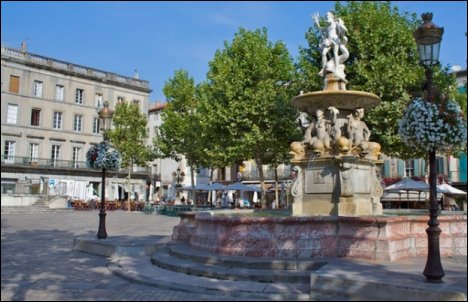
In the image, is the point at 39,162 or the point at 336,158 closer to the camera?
the point at 336,158

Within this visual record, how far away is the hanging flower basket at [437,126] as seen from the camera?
7.26 m

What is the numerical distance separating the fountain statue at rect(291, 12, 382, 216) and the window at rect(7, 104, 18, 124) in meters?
44.3

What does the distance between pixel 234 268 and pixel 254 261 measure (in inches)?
15.4

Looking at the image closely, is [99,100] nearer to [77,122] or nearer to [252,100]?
[77,122]

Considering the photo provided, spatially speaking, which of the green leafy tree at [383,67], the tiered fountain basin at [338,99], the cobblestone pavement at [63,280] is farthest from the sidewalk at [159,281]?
the green leafy tree at [383,67]

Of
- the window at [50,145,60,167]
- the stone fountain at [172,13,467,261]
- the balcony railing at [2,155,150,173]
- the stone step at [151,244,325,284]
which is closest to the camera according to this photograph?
the stone step at [151,244,325,284]

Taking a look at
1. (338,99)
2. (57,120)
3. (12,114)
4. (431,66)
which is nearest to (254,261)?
(431,66)

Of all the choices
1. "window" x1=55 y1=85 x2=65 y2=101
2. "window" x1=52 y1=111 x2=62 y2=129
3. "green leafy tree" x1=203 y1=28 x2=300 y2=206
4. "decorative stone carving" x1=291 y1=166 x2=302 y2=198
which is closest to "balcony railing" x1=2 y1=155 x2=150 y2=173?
"window" x1=52 y1=111 x2=62 y2=129

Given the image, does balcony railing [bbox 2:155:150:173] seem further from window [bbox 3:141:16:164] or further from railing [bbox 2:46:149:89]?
railing [bbox 2:46:149:89]

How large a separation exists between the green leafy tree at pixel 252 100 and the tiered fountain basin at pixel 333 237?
16.5 m

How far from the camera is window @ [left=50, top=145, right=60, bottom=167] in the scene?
5206cm

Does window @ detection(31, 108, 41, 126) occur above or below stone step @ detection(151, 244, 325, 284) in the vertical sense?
above

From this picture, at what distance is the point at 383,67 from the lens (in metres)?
23.2

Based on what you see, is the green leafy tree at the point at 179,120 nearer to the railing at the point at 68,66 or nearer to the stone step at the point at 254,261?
the railing at the point at 68,66
